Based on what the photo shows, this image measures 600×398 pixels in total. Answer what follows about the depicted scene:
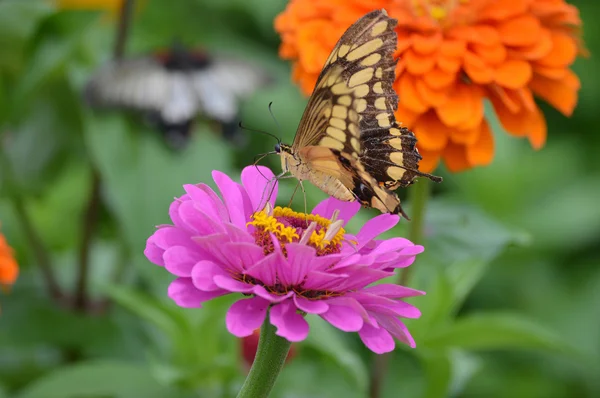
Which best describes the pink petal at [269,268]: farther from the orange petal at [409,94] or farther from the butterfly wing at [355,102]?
the orange petal at [409,94]

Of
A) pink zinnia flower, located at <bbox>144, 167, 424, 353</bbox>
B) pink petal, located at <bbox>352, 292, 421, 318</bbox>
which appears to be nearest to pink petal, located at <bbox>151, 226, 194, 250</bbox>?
pink zinnia flower, located at <bbox>144, 167, 424, 353</bbox>

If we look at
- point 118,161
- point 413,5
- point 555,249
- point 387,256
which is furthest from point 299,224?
point 555,249

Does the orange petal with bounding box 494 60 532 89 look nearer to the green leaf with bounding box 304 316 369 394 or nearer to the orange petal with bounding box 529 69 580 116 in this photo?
the orange petal with bounding box 529 69 580 116

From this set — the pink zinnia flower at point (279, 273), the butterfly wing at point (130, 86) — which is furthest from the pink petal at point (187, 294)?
the butterfly wing at point (130, 86)

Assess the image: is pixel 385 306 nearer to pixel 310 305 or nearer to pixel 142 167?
pixel 310 305

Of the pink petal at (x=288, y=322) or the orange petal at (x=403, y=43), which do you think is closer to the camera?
the pink petal at (x=288, y=322)
